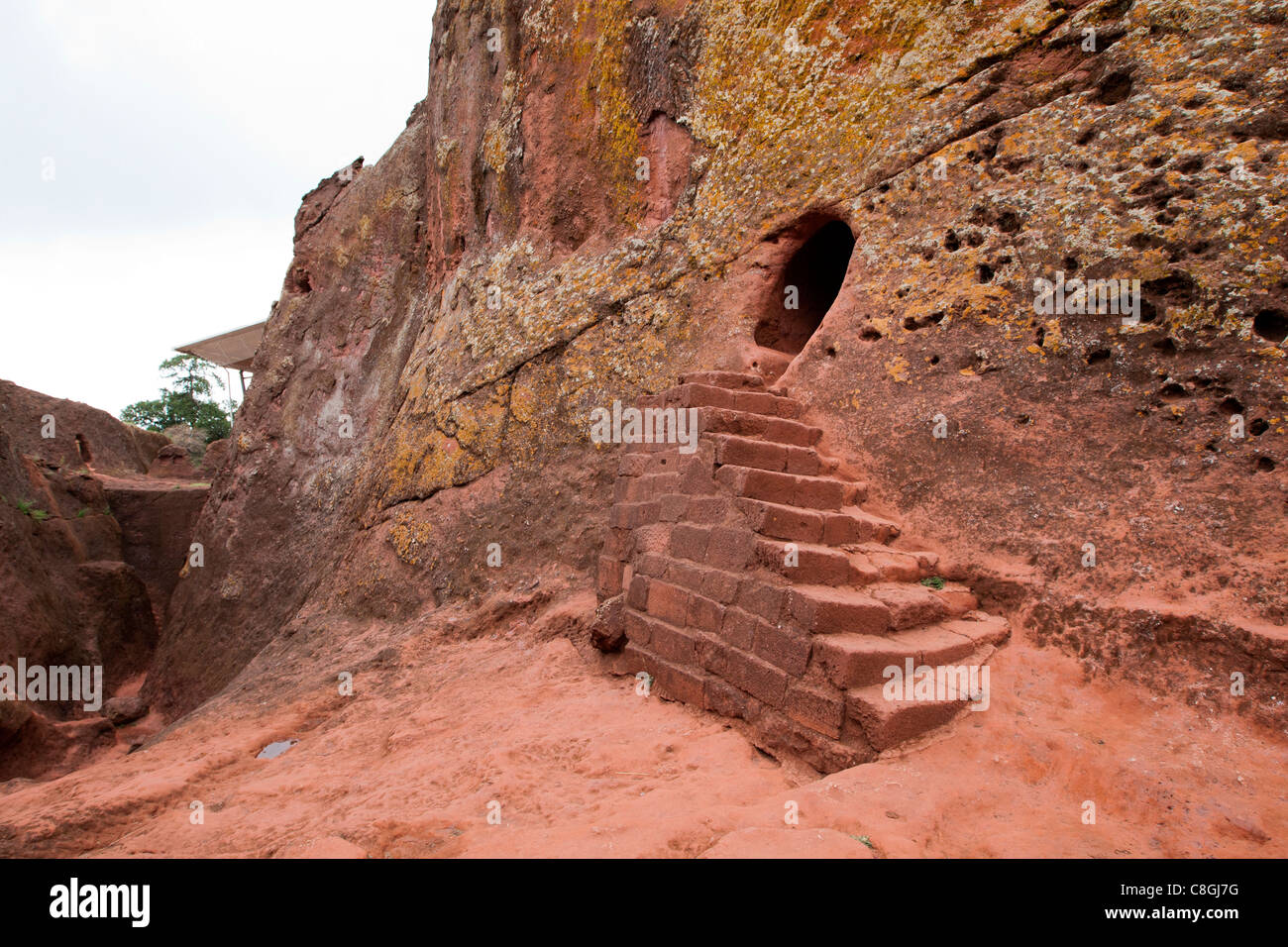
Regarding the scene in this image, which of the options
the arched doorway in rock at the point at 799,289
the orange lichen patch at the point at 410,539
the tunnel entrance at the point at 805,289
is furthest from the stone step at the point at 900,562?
the orange lichen patch at the point at 410,539

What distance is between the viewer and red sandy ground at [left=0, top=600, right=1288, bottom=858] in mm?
2309

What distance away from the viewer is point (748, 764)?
3117 millimetres

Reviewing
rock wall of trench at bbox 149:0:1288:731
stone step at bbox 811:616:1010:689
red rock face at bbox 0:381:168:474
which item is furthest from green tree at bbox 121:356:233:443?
stone step at bbox 811:616:1010:689

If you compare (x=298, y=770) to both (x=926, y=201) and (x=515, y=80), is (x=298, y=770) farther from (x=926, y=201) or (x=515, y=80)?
(x=515, y=80)

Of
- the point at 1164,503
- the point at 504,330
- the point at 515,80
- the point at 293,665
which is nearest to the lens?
the point at 1164,503

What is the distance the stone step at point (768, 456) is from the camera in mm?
4094

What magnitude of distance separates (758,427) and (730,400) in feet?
0.95

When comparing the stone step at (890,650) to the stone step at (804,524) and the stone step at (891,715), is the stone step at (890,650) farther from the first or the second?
the stone step at (804,524)

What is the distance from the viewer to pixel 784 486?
3.97 metres

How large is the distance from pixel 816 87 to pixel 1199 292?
326 cm

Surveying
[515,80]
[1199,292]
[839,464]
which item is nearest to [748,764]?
[839,464]

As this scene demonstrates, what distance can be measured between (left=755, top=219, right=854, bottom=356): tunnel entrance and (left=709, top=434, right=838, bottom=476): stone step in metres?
1.65

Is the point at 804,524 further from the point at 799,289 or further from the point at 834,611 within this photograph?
the point at 799,289

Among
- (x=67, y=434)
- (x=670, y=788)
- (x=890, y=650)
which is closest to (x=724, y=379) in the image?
(x=890, y=650)
